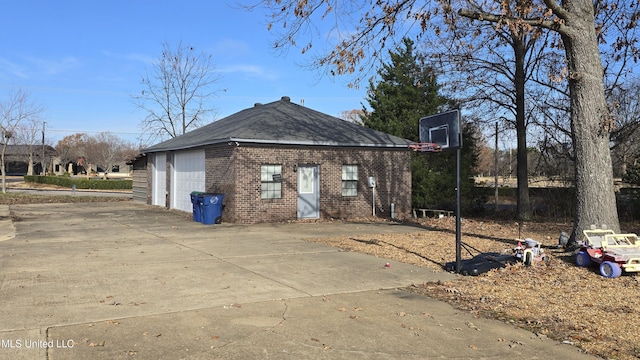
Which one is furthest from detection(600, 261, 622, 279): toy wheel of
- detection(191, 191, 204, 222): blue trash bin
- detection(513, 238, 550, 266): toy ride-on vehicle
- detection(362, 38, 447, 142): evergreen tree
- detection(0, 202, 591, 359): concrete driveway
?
detection(362, 38, 447, 142): evergreen tree

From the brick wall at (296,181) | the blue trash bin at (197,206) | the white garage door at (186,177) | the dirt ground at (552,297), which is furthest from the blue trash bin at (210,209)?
the dirt ground at (552,297)

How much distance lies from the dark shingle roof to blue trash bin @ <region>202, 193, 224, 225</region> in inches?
76.2

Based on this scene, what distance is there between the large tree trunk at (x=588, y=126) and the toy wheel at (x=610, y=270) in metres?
1.69

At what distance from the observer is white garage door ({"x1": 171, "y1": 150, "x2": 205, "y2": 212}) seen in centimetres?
1952

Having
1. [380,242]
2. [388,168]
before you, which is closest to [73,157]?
[388,168]

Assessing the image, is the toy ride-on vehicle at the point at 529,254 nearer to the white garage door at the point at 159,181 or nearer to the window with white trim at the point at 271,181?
the window with white trim at the point at 271,181

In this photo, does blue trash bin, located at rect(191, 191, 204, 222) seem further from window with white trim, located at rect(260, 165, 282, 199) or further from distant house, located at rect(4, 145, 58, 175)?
distant house, located at rect(4, 145, 58, 175)

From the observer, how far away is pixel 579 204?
31.8 ft

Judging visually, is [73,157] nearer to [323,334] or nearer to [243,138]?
[243,138]

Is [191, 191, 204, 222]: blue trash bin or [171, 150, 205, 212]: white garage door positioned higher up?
[171, 150, 205, 212]: white garage door

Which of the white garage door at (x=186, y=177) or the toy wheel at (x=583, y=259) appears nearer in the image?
the toy wheel at (x=583, y=259)

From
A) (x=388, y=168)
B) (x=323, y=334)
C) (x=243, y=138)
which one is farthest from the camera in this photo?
(x=388, y=168)

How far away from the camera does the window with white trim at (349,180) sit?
19000mm

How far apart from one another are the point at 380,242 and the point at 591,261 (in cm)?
501
